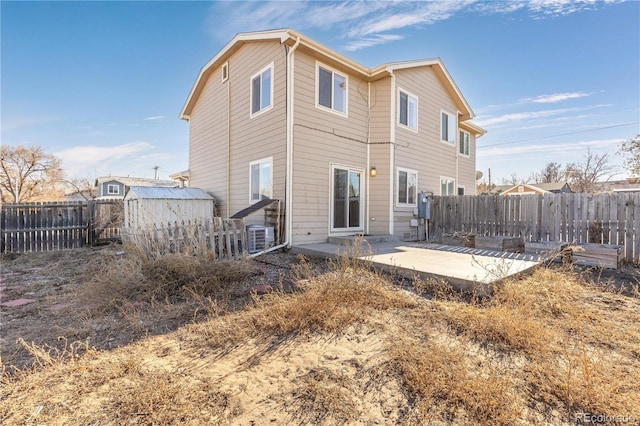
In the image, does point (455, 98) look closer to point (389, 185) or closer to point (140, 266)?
point (389, 185)

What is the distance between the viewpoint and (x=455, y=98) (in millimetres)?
12133

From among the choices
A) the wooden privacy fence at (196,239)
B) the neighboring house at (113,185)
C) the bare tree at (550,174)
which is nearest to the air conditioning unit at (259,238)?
the wooden privacy fence at (196,239)

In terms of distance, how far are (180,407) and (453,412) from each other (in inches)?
66.7

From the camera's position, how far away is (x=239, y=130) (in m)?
9.69

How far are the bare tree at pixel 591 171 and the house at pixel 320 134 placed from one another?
25301 mm

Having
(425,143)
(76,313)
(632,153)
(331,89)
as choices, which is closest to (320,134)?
(331,89)

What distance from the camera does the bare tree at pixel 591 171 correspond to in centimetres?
2702

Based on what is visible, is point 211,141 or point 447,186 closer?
point 211,141

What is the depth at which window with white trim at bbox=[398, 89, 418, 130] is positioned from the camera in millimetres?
9664

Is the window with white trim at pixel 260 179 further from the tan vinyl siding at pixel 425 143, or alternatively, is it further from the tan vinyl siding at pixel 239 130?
the tan vinyl siding at pixel 425 143

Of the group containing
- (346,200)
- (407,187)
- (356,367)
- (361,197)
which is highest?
(407,187)

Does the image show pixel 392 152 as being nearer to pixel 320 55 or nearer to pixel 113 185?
pixel 320 55

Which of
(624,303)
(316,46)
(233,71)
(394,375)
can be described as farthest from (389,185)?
(394,375)

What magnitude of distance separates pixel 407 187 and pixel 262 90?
5.75 meters
